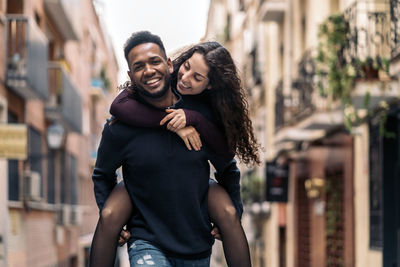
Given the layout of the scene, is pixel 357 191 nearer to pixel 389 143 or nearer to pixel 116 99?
pixel 389 143

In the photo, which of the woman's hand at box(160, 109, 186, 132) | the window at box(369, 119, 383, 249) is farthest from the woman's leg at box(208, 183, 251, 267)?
the window at box(369, 119, 383, 249)

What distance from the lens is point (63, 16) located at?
2286 cm

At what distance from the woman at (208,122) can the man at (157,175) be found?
0.23 ft

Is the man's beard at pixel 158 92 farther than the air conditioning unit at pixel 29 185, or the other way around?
the air conditioning unit at pixel 29 185

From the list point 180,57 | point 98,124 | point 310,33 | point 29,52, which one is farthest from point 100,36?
point 180,57

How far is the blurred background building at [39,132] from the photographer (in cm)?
1598

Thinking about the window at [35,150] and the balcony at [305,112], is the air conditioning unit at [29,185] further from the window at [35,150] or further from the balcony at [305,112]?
the balcony at [305,112]

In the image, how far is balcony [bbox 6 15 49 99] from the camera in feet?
A: 52.8

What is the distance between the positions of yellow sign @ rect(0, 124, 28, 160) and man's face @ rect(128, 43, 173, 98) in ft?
27.8

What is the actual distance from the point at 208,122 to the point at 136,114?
1.26 ft

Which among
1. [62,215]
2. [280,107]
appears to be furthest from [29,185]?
[280,107]

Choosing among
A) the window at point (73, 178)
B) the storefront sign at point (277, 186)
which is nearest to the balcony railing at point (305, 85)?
the storefront sign at point (277, 186)

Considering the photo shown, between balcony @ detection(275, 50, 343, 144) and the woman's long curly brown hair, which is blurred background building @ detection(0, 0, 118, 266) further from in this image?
the woman's long curly brown hair

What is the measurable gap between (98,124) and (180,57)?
41984 mm
